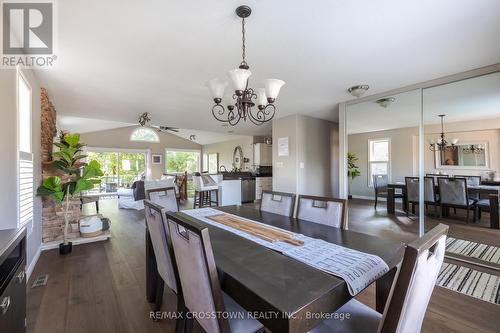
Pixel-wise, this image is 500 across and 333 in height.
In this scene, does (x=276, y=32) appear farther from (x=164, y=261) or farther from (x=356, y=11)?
(x=164, y=261)

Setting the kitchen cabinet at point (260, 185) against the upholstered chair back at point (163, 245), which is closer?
the upholstered chair back at point (163, 245)

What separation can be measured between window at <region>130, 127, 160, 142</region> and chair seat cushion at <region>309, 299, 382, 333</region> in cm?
1041

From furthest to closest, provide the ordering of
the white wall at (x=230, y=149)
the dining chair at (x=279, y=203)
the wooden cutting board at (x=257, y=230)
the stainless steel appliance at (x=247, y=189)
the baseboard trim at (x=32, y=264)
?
1. the white wall at (x=230, y=149)
2. the stainless steel appliance at (x=247, y=189)
3. the baseboard trim at (x=32, y=264)
4. the dining chair at (x=279, y=203)
5. the wooden cutting board at (x=257, y=230)

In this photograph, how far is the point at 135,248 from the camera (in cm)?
315

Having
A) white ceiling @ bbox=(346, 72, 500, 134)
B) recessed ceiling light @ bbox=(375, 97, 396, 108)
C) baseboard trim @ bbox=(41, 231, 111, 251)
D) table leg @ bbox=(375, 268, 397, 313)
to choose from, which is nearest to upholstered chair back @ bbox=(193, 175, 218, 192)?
baseboard trim @ bbox=(41, 231, 111, 251)

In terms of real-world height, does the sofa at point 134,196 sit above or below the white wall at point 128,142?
below

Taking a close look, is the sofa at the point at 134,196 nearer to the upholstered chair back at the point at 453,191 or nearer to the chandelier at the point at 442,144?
the chandelier at the point at 442,144

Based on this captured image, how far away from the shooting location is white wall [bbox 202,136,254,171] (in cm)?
844

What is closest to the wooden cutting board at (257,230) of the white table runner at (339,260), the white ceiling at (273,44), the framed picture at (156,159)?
the white table runner at (339,260)

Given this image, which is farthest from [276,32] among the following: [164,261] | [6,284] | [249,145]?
[249,145]

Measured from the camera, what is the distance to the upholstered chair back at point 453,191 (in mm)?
3756

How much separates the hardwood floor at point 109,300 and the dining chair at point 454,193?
26.5 inches

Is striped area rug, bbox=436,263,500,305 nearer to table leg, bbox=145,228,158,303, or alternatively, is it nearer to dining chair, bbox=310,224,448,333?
dining chair, bbox=310,224,448,333

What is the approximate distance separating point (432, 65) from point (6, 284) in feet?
12.8
